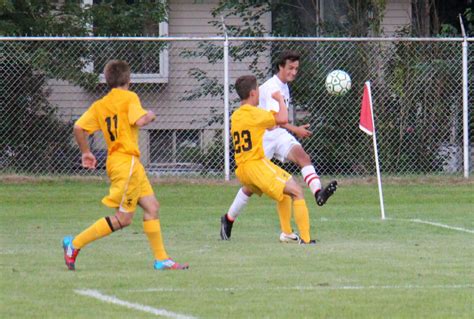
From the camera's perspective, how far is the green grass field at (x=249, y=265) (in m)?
7.69

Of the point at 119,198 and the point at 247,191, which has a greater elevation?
the point at 119,198

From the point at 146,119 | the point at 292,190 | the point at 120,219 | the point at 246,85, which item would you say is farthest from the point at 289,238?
the point at 146,119

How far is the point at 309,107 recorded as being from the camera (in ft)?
65.2

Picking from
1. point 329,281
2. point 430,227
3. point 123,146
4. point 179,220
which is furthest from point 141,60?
point 329,281

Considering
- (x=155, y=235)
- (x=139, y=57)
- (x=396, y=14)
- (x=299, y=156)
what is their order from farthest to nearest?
(x=396, y=14) → (x=139, y=57) → (x=299, y=156) → (x=155, y=235)

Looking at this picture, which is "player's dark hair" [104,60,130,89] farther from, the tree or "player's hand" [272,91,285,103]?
the tree

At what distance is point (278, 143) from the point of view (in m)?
13.0

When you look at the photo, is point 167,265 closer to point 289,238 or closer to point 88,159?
point 88,159

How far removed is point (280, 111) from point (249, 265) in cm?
271

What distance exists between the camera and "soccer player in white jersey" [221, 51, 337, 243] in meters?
12.1

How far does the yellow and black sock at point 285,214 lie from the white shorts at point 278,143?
855 mm

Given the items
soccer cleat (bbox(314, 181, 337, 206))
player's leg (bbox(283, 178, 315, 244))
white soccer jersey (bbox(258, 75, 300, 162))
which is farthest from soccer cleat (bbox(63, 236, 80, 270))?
white soccer jersey (bbox(258, 75, 300, 162))

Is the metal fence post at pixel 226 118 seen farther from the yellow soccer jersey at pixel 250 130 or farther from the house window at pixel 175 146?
the yellow soccer jersey at pixel 250 130

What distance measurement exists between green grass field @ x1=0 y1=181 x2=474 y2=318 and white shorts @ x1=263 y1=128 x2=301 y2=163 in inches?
34.1
